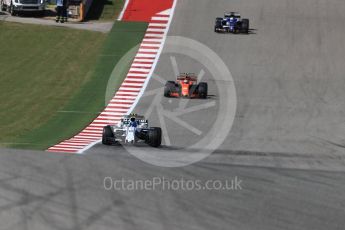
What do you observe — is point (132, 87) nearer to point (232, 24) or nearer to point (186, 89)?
point (186, 89)

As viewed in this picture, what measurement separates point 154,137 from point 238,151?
2.79 m

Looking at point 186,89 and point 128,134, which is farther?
point 186,89

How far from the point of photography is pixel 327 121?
3048 cm

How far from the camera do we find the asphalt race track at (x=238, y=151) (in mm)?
12914

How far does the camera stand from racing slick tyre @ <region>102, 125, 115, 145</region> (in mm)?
25062

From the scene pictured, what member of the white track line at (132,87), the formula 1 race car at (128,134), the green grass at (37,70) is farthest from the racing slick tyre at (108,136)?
the green grass at (37,70)

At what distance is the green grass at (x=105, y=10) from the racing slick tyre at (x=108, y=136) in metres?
21.7

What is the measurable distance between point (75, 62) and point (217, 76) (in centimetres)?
712

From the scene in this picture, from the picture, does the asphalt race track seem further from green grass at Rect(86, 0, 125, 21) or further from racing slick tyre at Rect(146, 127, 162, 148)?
green grass at Rect(86, 0, 125, 21)

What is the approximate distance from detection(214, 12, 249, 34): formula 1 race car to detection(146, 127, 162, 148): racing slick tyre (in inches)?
746

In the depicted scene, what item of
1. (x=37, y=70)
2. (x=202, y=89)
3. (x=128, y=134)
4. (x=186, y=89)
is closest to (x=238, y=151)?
(x=128, y=134)

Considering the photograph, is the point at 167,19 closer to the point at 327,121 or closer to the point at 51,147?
the point at 327,121

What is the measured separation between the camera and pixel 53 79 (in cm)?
3653

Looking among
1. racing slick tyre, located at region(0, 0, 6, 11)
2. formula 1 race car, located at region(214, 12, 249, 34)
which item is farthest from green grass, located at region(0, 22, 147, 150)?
formula 1 race car, located at region(214, 12, 249, 34)
